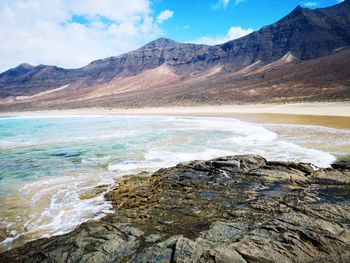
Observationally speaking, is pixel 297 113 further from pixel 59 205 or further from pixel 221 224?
pixel 221 224

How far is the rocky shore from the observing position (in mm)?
3684

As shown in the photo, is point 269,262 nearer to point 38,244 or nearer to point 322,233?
point 322,233

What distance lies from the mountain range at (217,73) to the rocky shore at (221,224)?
40142 millimetres

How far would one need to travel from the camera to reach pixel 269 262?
137 inches

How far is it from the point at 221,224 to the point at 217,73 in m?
109

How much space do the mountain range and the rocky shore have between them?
132ft

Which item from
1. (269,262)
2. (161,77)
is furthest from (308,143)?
(161,77)

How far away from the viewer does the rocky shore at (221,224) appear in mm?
3684

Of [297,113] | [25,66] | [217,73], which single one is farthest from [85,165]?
[25,66]

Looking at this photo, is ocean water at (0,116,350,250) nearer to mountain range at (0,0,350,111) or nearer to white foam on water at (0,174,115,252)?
white foam on water at (0,174,115,252)

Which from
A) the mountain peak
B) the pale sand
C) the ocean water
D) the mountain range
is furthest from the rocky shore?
the mountain peak

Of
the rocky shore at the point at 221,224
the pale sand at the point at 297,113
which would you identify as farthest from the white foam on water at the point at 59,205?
the pale sand at the point at 297,113

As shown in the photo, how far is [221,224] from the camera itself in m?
4.50

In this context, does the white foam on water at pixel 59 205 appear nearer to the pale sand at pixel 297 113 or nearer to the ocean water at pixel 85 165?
the ocean water at pixel 85 165
